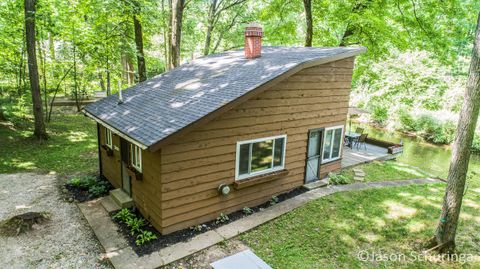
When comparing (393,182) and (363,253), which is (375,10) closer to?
(393,182)

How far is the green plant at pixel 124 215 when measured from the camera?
712 cm

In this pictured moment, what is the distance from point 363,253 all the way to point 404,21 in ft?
41.1

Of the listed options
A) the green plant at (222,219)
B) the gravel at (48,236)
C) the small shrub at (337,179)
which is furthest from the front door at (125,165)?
the small shrub at (337,179)

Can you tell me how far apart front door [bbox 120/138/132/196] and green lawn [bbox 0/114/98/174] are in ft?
10.5

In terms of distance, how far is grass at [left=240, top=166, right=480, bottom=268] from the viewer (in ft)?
19.6

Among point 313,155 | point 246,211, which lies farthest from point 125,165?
point 313,155

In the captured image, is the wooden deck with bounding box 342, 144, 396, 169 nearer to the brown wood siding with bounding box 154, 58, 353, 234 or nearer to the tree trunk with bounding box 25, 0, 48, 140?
the brown wood siding with bounding box 154, 58, 353, 234

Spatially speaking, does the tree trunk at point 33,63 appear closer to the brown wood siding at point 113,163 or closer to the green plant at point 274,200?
the brown wood siding at point 113,163

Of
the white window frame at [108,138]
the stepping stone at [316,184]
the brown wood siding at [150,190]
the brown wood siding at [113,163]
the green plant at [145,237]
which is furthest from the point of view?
the stepping stone at [316,184]

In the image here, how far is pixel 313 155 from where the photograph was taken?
9602 millimetres

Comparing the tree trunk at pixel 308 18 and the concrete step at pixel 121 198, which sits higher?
the tree trunk at pixel 308 18

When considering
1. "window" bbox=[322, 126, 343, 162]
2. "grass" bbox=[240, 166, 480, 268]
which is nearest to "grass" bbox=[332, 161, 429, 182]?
"window" bbox=[322, 126, 343, 162]

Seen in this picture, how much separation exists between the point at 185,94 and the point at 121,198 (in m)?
3.27

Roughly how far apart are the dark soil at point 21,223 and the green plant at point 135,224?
2114 millimetres
